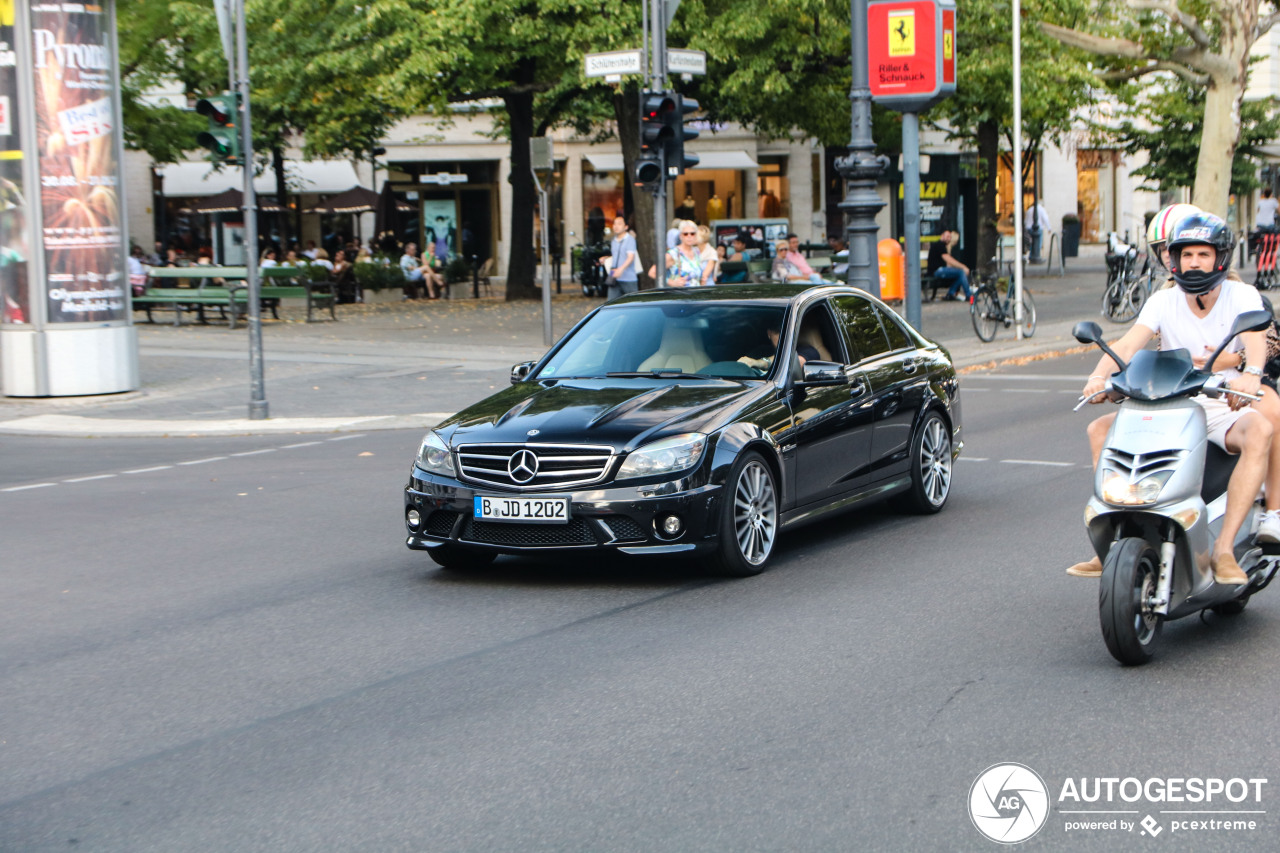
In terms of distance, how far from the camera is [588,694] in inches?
227

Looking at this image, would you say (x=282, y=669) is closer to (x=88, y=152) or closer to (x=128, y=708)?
(x=128, y=708)

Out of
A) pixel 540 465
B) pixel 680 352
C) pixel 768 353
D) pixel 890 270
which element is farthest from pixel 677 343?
pixel 890 270

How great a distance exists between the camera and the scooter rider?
6078 millimetres

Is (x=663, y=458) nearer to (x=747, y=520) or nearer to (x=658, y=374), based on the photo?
(x=747, y=520)

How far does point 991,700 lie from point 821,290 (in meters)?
4.23

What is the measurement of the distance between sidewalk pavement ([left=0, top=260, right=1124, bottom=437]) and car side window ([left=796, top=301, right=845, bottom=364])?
6963 millimetres

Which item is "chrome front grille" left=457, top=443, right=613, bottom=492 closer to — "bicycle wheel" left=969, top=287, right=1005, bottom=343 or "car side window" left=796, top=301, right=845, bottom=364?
"car side window" left=796, top=301, right=845, bottom=364

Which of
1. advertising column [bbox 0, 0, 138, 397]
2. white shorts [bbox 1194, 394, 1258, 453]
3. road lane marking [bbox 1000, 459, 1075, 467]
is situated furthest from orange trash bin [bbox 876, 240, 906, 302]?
white shorts [bbox 1194, 394, 1258, 453]

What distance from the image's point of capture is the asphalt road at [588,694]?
14.7 feet

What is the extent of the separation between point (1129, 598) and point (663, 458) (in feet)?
8.23

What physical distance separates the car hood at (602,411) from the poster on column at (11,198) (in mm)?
11068

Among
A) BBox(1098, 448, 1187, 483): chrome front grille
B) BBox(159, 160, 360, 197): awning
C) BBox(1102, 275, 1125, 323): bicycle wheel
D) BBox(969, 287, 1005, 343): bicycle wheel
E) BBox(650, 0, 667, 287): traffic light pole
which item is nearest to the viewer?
BBox(1098, 448, 1187, 483): chrome front grille

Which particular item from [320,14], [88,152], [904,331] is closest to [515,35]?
[320,14]

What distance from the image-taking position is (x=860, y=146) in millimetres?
18875
